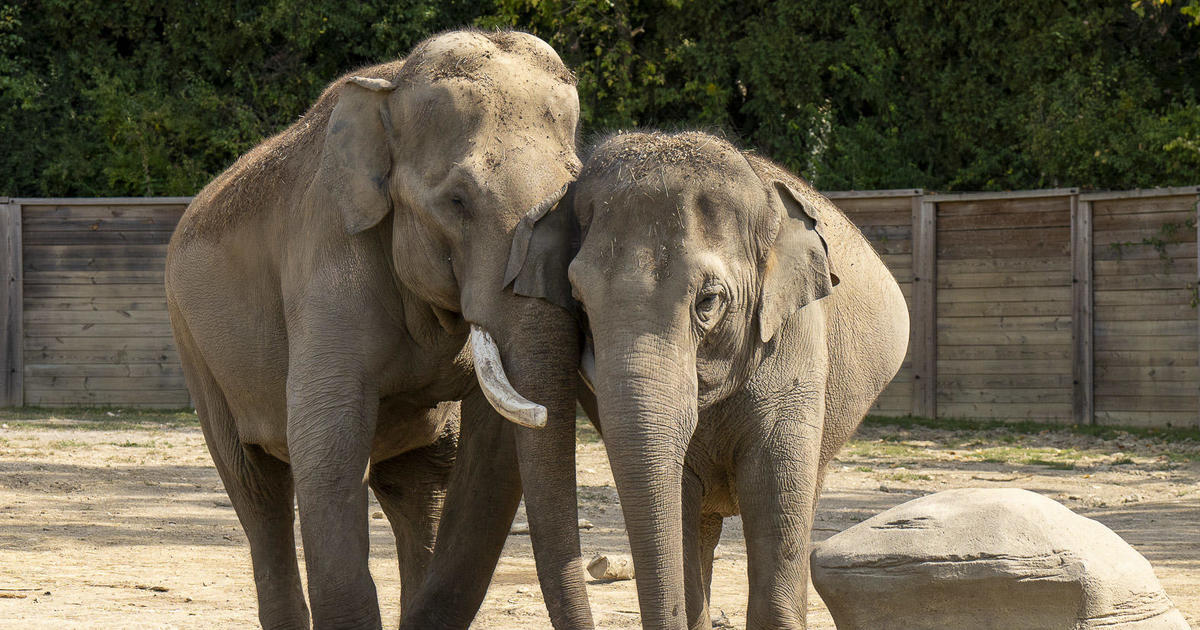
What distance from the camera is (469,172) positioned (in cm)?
441

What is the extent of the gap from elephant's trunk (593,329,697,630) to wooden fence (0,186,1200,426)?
10092 millimetres

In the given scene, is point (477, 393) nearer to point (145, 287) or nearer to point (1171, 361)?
point (1171, 361)

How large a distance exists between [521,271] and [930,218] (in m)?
10.6

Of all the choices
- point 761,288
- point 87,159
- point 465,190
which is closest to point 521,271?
point 465,190

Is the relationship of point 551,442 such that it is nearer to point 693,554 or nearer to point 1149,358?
point 693,554

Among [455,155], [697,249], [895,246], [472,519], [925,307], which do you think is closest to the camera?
[697,249]

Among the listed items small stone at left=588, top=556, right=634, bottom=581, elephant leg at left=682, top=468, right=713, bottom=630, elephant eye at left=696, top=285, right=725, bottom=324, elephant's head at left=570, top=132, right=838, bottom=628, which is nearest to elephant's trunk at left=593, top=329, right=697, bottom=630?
elephant's head at left=570, top=132, right=838, bottom=628

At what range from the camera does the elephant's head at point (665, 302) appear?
3.95 m

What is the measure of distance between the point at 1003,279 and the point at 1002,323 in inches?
16.3

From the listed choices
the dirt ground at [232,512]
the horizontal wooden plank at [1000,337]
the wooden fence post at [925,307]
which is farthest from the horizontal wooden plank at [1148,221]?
the dirt ground at [232,512]

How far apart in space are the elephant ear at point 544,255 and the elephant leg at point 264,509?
75.0 inches

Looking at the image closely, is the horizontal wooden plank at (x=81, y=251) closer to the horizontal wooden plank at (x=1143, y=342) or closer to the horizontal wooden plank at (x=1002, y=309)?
the horizontal wooden plank at (x=1002, y=309)

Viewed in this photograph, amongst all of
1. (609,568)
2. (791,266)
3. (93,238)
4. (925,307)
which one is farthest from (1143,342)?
(93,238)

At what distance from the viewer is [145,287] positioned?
1528 cm
